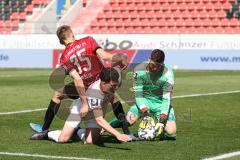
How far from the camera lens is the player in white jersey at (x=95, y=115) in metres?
8.81

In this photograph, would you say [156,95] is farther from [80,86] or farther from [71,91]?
[80,86]

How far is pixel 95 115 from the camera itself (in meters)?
9.05

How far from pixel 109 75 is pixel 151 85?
1873 millimetres

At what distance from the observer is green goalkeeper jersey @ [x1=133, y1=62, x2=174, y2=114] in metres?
10.3

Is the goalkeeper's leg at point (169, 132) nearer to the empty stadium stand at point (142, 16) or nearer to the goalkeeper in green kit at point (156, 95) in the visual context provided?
the goalkeeper in green kit at point (156, 95)

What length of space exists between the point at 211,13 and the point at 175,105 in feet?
79.6

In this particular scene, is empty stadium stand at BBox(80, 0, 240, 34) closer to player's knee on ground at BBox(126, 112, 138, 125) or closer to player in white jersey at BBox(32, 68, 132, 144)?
player's knee on ground at BBox(126, 112, 138, 125)

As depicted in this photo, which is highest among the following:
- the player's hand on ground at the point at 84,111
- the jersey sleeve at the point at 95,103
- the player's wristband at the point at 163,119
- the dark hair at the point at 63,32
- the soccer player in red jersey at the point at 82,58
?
the dark hair at the point at 63,32

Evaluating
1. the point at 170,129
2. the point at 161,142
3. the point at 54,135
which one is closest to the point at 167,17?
the point at 170,129

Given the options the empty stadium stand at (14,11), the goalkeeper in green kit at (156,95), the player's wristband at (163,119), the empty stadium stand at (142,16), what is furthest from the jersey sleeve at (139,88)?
the empty stadium stand at (14,11)

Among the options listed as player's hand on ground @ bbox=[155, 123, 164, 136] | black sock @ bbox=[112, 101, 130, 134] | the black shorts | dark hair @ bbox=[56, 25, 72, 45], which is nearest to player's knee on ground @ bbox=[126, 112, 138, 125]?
black sock @ bbox=[112, 101, 130, 134]

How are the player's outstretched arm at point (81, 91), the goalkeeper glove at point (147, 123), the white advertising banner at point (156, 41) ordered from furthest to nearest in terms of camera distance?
the white advertising banner at point (156, 41) < the goalkeeper glove at point (147, 123) < the player's outstretched arm at point (81, 91)

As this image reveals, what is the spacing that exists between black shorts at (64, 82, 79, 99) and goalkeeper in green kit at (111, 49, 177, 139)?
911 millimetres

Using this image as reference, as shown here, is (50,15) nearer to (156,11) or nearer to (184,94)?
(156,11)
